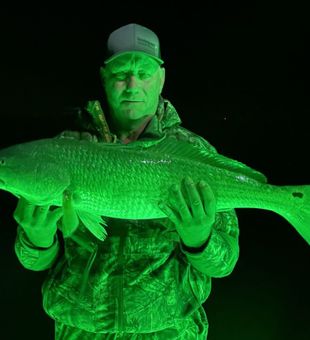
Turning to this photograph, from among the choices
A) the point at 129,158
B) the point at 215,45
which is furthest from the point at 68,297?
the point at 215,45

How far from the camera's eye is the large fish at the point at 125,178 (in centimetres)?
92

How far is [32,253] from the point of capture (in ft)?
3.43

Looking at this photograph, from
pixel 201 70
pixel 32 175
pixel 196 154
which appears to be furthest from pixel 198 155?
pixel 201 70

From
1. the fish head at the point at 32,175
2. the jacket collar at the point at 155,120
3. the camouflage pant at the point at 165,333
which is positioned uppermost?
the jacket collar at the point at 155,120

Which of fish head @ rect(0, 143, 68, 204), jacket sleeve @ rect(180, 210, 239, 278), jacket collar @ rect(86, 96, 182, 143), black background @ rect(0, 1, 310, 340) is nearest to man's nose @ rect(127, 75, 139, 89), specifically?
jacket collar @ rect(86, 96, 182, 143)

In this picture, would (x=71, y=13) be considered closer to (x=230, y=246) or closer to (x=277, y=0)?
(x=277, y=0)

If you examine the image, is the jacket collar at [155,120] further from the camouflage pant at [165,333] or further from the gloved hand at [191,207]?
the camouflage pant at [165,333]

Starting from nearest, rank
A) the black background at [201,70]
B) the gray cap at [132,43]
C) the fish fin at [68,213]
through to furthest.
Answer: the fish fin at [68,213], the gray cap at [132,43], the black background at [201,70]

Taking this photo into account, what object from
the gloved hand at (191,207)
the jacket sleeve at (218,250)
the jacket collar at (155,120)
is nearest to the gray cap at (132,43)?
the jacket collar at (155,120)

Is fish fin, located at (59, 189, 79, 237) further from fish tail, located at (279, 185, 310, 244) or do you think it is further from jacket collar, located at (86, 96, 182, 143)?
fish tail, located at (279, 185, 310, 244)

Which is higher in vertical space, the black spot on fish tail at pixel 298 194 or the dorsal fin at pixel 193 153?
the dorsal fin at pixel 193 153

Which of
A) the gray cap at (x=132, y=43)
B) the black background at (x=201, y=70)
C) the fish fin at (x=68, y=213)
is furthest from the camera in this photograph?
the black background at (x=201, y=70)

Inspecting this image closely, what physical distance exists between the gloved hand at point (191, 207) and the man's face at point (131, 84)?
242mm

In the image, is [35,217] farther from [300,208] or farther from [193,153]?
[300,208]
